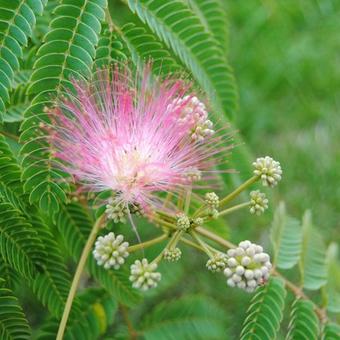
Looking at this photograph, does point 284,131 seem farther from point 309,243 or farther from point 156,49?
point 156,49

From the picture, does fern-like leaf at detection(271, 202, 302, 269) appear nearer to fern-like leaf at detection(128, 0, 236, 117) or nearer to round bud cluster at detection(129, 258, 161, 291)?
fern-like leaf at detection(128, 0, 236, 117)

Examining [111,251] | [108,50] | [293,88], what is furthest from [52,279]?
[293,88]

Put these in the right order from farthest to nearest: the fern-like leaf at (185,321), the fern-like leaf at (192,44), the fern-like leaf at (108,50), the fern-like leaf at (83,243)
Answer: the fern-like leaf at (185,321)
the fern-like leaf at (83,243)
the fern-like leaf at (192,44)
the fern-like leaf at (108,50)

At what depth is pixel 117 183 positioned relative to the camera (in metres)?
2.04

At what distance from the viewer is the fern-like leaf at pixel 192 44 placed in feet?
7.41

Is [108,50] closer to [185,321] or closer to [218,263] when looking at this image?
[218,263]

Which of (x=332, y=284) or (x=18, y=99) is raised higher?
(x=18, y=99)

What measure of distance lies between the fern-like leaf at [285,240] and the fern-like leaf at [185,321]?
67 centimetres

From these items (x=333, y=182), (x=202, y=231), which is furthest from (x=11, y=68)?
(x=333, y=182)

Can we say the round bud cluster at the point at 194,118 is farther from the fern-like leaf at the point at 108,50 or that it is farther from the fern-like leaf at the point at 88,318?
the fern-like leaf at the point at 88,318

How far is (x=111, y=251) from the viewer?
2.03 m

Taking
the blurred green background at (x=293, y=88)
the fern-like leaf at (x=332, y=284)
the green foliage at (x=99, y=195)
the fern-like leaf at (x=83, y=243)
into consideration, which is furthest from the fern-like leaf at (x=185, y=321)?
the blurred green background at (x=293, y=88)

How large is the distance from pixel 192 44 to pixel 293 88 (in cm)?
325

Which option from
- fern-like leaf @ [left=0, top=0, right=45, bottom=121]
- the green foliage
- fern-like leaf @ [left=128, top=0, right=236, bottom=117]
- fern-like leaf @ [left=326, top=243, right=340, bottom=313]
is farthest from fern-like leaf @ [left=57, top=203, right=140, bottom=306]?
fern-like leaf @ [left=326, top=243, right=340, bottom=313]
